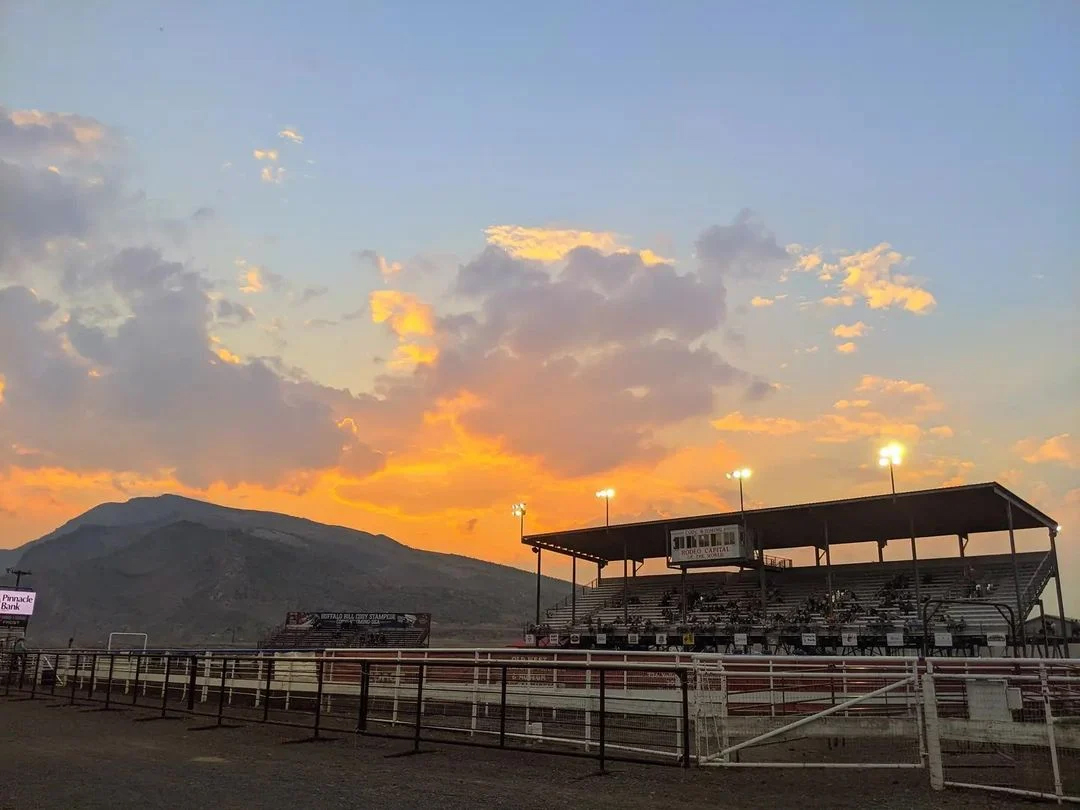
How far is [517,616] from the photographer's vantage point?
19925 cm

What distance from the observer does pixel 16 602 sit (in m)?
43.5

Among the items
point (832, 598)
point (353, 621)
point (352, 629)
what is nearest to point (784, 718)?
point (832, 598)

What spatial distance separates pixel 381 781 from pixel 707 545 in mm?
42538

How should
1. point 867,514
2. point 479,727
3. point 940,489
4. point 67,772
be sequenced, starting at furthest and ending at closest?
point 867,514, point 940,489, point 479,727, point 67,772

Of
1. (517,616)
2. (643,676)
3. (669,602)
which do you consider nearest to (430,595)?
(517,616)

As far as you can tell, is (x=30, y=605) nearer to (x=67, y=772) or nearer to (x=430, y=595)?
(x=67, y=772)

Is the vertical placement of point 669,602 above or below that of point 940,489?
below

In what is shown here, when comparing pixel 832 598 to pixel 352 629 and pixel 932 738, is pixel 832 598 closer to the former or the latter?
pixel 352 629

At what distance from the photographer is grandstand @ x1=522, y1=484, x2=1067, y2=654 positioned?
3925 cm

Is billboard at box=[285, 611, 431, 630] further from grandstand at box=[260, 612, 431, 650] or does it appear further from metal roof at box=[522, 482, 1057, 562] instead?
metal roof at box=[522, 482, 1057, 562]

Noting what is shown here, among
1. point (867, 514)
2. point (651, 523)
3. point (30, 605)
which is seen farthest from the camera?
point (651, 523)

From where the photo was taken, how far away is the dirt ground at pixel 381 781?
834cm

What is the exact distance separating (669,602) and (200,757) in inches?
1834

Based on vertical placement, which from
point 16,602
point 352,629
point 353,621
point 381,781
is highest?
point 16,602
